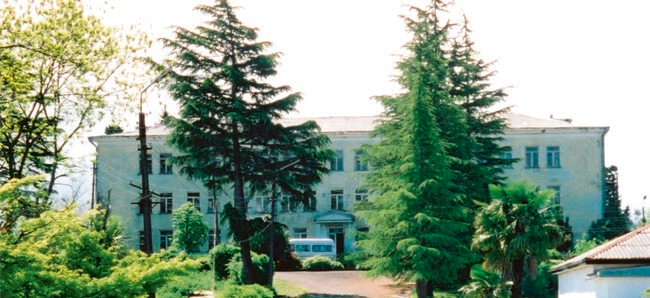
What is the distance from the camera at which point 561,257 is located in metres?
45.9

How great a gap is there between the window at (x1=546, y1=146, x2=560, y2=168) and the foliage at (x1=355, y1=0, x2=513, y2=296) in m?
19.1

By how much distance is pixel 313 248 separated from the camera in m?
52.7

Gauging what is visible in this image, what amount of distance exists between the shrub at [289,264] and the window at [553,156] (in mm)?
20469

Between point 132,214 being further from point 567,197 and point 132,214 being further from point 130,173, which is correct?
point 567,197

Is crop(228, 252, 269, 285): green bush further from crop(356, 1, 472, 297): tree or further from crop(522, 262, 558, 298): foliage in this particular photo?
crop(522, 262, 558, 298): foliage

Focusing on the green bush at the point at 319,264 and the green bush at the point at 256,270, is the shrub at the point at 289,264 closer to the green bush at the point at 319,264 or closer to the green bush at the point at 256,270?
the green bush at the point at 319,264

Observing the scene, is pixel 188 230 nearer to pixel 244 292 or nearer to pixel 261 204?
pixel 261 204

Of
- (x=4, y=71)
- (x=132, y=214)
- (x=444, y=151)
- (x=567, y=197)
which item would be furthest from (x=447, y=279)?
(x=132, y=214)

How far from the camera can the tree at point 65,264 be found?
13938mm

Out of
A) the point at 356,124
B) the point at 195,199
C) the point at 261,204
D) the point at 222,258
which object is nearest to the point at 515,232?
the point at 222,258

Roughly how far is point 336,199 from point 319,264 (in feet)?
32.9

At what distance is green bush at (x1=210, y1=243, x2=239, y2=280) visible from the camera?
4016 cm

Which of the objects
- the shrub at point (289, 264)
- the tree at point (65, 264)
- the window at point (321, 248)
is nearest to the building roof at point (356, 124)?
the window at point (321, 248)

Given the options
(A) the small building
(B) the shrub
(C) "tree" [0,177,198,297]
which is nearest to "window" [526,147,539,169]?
(B) the shrub
